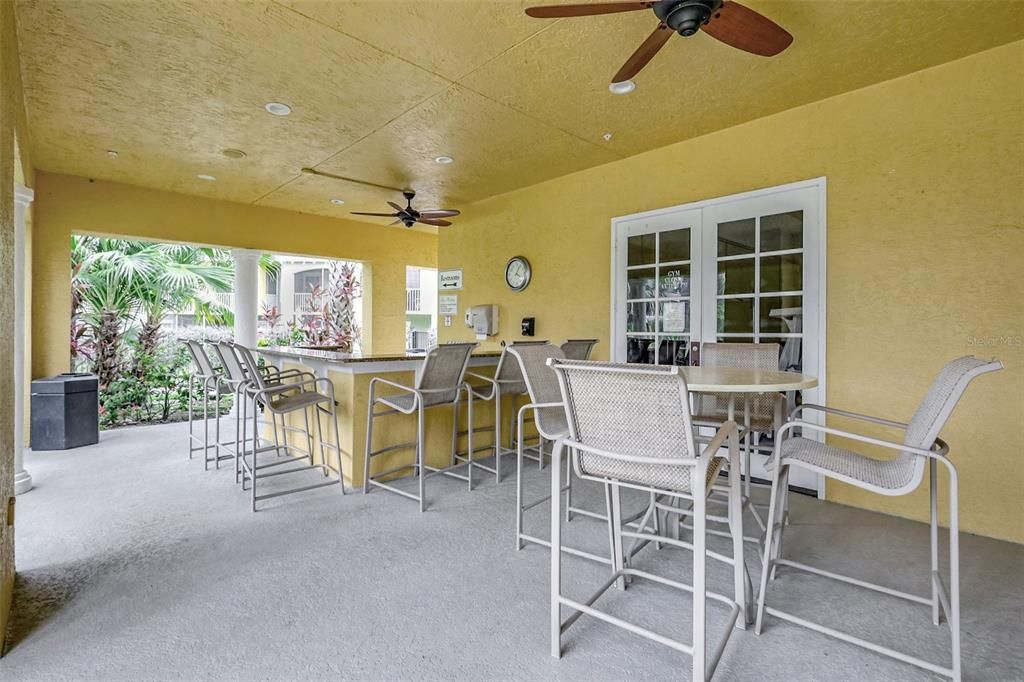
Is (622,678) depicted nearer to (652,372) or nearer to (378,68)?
(652,372)

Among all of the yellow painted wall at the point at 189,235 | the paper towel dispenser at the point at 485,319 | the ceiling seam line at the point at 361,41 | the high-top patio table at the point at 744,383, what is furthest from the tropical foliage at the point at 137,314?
the high-top patio table at the point at 744,383

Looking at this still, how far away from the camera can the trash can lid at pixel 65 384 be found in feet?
14.8

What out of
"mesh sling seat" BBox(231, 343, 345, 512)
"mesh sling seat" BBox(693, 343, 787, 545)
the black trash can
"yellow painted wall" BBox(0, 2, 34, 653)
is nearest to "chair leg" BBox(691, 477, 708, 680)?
"mesh sling seat" BBox(693, 343, 787, 545)

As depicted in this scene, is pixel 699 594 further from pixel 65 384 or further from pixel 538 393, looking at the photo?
pixel 65 384

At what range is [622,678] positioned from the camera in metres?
1.57

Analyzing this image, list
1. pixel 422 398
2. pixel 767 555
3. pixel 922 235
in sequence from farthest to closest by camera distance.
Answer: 1. pixel 422 398
2. pixel 922 235
3. pixel 767 555

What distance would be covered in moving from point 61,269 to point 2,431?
4.09 m

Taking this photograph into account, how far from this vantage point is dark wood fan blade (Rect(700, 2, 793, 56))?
198 centimetres

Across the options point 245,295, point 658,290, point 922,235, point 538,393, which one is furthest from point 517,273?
point 245,295

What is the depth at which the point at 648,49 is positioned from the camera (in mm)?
2227

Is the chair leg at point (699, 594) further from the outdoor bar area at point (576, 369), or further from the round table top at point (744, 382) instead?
the round table top at point (744, 382)

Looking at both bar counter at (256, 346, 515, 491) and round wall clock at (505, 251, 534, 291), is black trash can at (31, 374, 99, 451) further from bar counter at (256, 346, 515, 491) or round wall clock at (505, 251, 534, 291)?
round wall clock at (505, 251, 534, 291)

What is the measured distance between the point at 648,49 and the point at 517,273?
10.7 feet

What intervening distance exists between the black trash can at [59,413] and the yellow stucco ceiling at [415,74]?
2.05 meters
